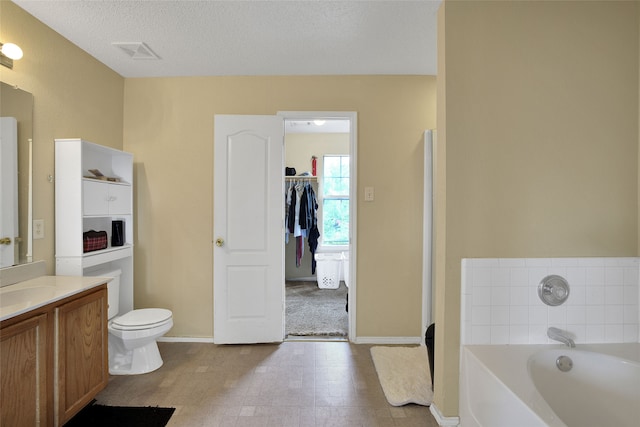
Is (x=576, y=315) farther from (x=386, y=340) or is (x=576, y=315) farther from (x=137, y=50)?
(x=137, y=50)

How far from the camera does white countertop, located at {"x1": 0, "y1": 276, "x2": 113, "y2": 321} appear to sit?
4.48 feet

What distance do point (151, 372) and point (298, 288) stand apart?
2371 mm

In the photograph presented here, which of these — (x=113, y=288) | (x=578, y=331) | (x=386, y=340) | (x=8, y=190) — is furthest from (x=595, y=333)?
(x=8, y=190)

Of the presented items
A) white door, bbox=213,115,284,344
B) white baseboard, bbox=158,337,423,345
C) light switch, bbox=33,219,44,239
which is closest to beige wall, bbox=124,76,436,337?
white baseboard, bbox=158,337,423,345

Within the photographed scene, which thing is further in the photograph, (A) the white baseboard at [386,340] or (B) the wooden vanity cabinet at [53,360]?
(A) the white baseboard at [386,340]

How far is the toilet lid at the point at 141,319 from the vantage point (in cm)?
214

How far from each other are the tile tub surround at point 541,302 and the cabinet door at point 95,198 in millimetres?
2435

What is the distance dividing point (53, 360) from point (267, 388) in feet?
3.87

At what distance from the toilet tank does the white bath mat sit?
6.67ft

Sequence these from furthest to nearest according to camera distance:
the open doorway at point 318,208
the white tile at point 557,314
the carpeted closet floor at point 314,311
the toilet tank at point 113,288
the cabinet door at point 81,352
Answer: the open doorway at point 318,208 < the carpeted closet floor at point 314,311 < the toilet tank at point 113,288 < the white tile at point 557,314 < the cabinet door at point 81,352

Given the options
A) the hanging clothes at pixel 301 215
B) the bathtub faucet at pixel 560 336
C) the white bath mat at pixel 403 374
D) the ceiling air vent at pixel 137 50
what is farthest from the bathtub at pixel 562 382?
the hanging clothes at pixel 301 215

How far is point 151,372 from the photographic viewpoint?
2.24 metres

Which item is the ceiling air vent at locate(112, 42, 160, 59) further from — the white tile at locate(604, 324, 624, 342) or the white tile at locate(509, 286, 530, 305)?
the white tile at locate(604, 324, 624, 342)

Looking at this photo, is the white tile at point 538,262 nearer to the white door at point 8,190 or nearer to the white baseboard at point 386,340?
the white baseboard at point 386,340
